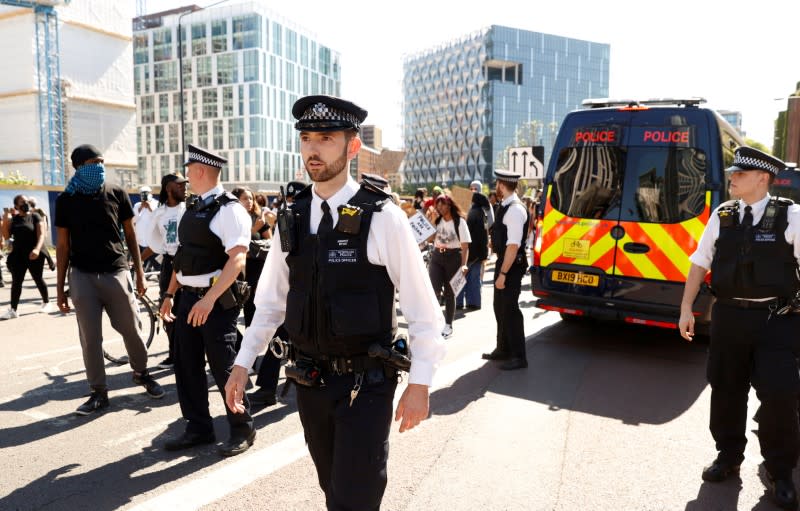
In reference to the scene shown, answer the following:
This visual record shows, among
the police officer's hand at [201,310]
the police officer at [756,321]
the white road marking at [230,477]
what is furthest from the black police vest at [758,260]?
the police officer's hand at [201,310]

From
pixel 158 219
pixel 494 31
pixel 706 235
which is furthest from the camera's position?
pixel 494 31

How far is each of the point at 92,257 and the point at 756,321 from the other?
4536 millimetres

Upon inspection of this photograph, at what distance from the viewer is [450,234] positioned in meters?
7.68

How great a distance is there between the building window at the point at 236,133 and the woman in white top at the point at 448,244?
65.2 m

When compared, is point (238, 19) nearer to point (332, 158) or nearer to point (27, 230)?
point (27, 230)

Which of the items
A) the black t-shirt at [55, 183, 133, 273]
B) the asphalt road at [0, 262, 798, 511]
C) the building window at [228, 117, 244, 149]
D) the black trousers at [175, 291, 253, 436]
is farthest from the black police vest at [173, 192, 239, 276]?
the building window at [228, 117, 244, 149]

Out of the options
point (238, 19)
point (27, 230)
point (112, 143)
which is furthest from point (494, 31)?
point (27, 230)

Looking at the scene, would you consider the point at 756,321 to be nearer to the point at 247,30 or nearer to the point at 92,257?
the point at 92,257

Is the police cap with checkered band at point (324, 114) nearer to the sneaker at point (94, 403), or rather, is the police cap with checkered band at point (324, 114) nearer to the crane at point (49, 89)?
the sneaker at point (94, 403)

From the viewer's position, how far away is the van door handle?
6.17m

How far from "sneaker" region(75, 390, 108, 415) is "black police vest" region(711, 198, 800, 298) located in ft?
14.6

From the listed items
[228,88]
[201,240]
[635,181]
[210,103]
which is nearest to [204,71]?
[210,103]

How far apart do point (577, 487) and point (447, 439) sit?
967 mm

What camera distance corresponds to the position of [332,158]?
2.26 meters
